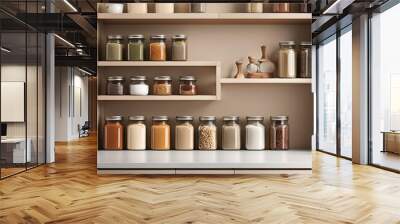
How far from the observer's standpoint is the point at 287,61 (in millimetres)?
3975

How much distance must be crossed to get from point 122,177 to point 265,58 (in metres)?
1.78

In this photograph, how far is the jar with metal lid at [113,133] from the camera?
400cm

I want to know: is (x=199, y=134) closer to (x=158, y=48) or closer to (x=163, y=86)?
(x=163, y=86)

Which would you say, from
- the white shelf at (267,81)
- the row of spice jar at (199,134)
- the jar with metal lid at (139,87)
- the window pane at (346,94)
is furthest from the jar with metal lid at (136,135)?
the window pane at (346,94)

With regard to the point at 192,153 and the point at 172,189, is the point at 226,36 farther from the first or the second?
the point at 172,189

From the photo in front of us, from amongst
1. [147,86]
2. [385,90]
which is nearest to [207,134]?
[147,86]

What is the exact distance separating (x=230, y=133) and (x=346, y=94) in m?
3.80

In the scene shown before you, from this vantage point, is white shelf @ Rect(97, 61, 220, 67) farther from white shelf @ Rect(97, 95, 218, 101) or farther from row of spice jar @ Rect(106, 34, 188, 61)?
white shelf @ Rect(97, 95, 218, 101)

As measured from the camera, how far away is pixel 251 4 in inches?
159

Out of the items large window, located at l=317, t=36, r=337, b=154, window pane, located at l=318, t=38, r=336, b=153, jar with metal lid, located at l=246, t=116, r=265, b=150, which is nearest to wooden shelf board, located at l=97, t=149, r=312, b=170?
jar with metal lid, located at l=246, t=116, r=265, b=150

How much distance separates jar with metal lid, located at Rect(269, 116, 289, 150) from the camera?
4012mm

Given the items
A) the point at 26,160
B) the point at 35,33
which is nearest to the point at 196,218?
the point at 26,160

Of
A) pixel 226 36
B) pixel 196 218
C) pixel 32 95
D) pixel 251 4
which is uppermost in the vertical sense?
pixel 251 4

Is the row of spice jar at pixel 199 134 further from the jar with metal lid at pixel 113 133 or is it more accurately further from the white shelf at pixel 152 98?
the white shelf at pixel 152 98
